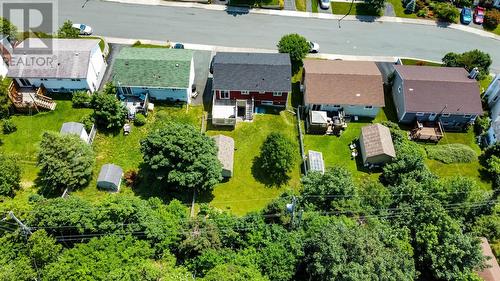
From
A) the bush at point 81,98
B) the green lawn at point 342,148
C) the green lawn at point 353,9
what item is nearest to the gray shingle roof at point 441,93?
the green lawn at point 342,148

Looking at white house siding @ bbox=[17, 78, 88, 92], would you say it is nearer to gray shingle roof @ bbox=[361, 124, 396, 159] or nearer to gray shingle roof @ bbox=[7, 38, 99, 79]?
gray shingle roof @ bbox=[7, 38, 99, 79]

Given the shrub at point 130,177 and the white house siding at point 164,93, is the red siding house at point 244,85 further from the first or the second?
the shrub at point 130,177

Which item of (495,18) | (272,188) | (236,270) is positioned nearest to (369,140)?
(272,188)

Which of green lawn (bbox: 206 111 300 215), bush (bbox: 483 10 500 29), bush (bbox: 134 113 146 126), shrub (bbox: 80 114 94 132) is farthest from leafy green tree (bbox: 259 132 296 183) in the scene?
bush (bbox: 483 10 500 29)

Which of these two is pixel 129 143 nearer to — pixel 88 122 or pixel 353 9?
pixel 88 122

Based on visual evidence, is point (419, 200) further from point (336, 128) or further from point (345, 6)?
point (345, 6)
